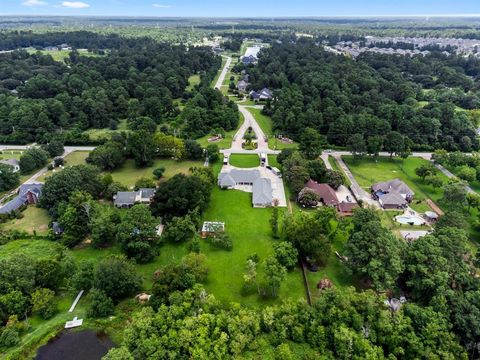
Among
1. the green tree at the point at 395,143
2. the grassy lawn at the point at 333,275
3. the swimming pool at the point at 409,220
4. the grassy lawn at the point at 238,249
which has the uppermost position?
the green tree at the point at 395,143

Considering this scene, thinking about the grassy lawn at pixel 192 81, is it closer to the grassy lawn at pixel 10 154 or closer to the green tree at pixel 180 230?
the grassy lawn at pixel 10 154

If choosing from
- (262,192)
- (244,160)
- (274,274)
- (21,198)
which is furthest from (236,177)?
(21,198)

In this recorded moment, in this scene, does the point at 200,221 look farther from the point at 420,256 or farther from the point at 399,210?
the point at 399,210

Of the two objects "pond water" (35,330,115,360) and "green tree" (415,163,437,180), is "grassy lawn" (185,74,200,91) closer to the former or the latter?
"green tree" (415,163,437,180)

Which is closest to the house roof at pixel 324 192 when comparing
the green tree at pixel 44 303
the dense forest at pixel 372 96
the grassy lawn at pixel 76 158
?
the dense forest at pixel 372 96

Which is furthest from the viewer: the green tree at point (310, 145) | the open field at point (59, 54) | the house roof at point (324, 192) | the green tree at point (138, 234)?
the open field at point (59, 54)

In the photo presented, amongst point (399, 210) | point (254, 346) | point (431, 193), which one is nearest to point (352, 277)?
point (254, 346)
